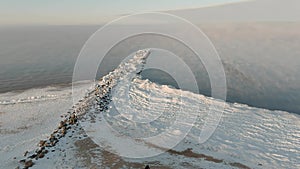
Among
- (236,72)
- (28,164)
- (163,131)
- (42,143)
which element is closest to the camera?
(28,164)

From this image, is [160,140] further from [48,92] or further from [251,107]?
[48,92]

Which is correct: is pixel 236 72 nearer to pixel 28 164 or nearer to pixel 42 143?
pixel 42 143

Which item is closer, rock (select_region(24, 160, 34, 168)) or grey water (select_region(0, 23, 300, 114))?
rock (select_region(24, 160, 34, 168))

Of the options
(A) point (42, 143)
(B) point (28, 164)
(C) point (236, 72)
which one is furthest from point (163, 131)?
(C) point (236, 72)

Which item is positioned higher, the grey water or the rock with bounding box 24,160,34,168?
the grey water

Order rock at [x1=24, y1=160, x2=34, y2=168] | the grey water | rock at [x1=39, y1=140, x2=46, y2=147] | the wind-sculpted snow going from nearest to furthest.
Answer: rock at [x1=24, y1=160, x2=34, y2=168]
the wind-sculpted snow
rock at [x1=39, y1=140, x2=46, y2=147]
the grey water

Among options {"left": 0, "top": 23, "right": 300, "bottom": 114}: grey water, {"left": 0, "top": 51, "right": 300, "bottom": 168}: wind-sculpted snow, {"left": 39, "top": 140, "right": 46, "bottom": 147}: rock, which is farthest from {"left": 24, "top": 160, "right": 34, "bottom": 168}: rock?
{"left": 0, "top": 23, "right": 300, "bottom": 114}: grey water

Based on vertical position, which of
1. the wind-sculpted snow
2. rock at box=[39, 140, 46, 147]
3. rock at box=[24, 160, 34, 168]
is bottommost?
rock at box=[24, 160, 34, 168]

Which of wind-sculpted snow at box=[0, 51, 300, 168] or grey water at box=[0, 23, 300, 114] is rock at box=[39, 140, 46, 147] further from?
grey water at box=[0, 23, 300, 114]

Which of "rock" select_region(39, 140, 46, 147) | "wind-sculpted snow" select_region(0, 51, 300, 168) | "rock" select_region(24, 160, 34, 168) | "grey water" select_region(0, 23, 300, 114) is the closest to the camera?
"rock" select_region(24, 160, 34, 168)
